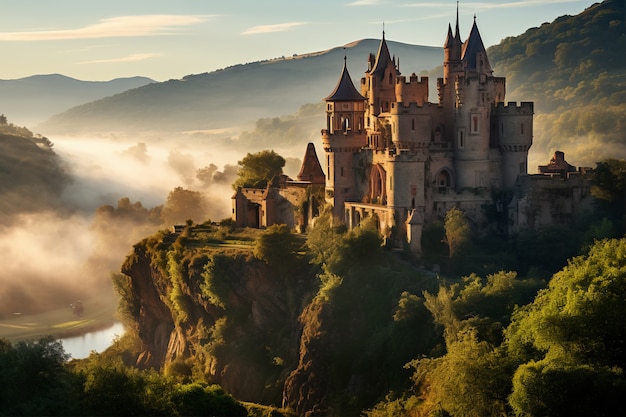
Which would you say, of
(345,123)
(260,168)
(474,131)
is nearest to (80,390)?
(345,123)

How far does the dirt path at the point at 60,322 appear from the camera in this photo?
106250 mm

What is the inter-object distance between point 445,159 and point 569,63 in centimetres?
11062

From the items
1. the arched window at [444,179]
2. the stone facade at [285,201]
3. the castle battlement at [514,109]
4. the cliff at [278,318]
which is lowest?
the cliff at [278,318]

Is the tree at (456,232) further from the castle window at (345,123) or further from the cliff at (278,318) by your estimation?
the castle window at (345,123)

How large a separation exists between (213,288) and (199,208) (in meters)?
51.2

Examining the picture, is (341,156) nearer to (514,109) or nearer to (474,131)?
(474,131)

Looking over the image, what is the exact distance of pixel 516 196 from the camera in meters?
80.2

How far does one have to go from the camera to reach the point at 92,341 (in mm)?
108875

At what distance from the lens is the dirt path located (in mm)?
106250

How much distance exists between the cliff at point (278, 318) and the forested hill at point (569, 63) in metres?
85.3

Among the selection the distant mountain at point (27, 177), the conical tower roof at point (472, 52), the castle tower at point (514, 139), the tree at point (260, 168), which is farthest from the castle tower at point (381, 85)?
the distant mountain at point (27, 177)

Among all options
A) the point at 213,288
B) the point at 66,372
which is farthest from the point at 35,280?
the point at 66,372

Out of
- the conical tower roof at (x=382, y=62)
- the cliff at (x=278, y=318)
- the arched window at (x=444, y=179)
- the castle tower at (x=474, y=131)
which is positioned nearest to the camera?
the cliff at (x=278, y=318)

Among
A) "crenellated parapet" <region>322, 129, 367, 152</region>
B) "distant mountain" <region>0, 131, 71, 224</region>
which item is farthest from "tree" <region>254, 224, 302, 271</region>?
→ "distant mountain" <region>0, 131, 71, 224</region>
